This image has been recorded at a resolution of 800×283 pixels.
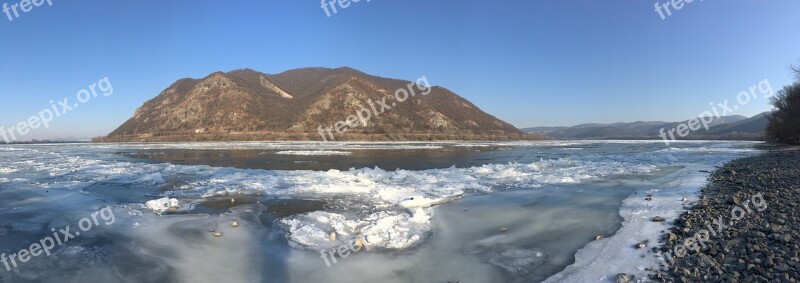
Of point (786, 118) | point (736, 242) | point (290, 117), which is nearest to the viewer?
point (736, 242)

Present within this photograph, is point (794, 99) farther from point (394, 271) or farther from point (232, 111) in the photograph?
point (232, 111)

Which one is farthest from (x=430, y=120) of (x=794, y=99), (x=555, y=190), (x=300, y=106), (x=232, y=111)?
(x=555, y=190)

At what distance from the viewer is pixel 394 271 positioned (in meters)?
6.48

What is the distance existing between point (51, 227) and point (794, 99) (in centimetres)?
7356

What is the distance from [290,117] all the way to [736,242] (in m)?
127

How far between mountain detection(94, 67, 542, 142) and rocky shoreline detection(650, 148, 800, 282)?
3783 inches

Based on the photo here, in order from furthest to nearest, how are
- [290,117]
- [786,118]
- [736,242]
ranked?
1. [290,117]
2. [786,118]
3. [736,242]

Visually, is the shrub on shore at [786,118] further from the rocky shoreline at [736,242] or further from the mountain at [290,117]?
the mountain at [290,117]

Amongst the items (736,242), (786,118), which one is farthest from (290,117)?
(736,242)

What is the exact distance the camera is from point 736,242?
6.36 meters

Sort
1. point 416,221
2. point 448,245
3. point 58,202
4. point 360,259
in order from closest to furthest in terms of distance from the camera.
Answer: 1. point 360,259
2. point 448,245
3. point 416,221
4. point 58,202

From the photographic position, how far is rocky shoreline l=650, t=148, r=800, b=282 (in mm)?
5156

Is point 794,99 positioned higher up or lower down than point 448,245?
higher up

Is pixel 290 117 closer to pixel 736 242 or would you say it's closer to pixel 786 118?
pixel 786 118
